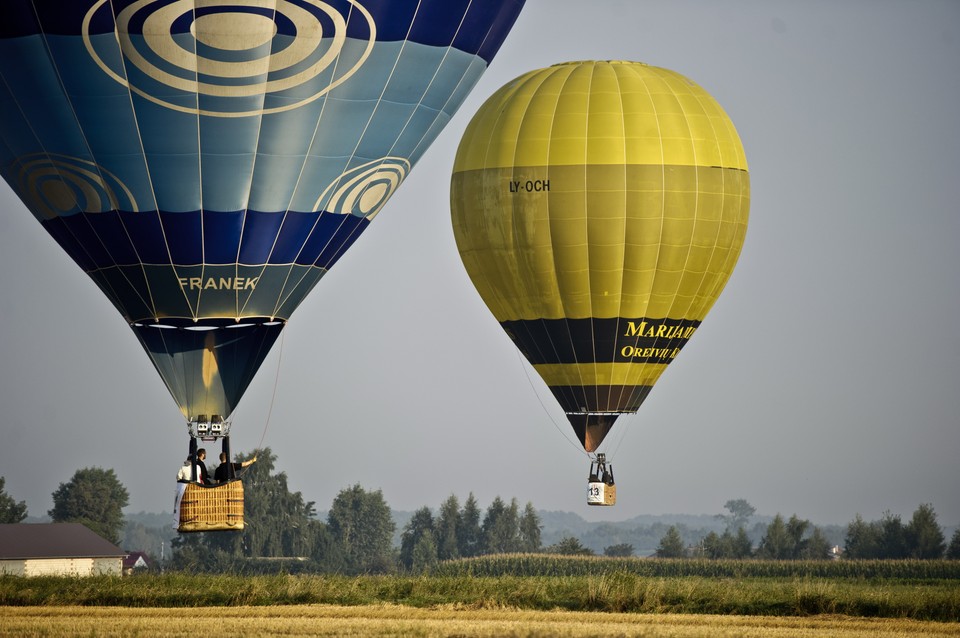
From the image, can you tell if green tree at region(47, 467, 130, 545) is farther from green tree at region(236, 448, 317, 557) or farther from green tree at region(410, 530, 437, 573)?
green tree at region(410, 530, 437, 573)

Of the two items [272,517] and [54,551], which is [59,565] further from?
[272,517]

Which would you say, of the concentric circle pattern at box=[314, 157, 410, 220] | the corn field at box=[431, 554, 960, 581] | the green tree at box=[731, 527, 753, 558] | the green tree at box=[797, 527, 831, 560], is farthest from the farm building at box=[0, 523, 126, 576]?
the concentric circle pattern at box=[314, 157, 410, 220]

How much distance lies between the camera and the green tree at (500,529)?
98.3m

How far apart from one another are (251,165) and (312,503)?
2843 inches

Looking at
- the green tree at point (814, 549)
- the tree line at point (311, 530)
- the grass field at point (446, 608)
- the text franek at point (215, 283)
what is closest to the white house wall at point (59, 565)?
the tree line at point (311, 530)

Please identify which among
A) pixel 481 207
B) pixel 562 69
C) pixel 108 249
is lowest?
pixel 108 249

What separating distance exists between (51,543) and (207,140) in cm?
4525

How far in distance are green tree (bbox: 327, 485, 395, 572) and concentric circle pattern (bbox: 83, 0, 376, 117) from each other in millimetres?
71866

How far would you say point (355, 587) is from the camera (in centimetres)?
3183

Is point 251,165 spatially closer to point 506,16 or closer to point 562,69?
point 506,16

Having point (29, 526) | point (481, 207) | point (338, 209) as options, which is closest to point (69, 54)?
point (338, 209)

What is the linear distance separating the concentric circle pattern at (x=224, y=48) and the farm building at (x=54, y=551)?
3980 centimetres

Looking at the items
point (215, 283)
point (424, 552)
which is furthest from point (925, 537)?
point (215, 283)

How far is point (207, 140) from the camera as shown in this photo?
82.0ft
